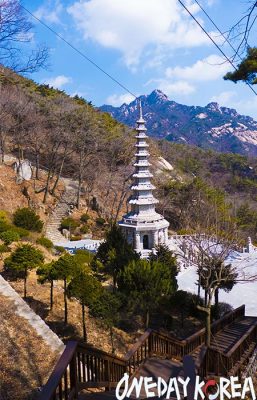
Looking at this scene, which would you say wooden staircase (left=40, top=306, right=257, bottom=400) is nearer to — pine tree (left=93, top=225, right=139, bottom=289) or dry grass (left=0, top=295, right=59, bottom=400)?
dry grass (left=0, top=295, right=59, bottom=400)

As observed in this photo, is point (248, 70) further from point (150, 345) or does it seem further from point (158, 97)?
point (158, 97)

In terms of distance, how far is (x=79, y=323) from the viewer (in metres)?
12.1

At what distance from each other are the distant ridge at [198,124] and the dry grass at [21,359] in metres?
122

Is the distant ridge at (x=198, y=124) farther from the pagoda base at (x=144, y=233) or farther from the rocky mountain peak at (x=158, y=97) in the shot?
the pagoda base at (x=144, y=233)

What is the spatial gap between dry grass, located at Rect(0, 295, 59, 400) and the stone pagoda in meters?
16.6

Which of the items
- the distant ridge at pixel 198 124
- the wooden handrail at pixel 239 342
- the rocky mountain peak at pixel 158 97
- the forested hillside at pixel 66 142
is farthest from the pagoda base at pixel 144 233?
the rocky mountain peak at pixel 158 97

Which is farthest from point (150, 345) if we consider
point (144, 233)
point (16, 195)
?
point (16, 195)

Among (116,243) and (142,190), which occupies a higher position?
(142,190)

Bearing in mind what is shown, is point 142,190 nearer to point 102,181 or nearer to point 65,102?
point 102,181

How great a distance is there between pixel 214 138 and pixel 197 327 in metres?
137

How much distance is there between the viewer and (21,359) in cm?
709

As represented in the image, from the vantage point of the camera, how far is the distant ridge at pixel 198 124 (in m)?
140

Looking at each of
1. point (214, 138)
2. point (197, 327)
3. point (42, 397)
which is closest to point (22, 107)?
point (197, 327)

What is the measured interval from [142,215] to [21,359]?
1884 centimetres
